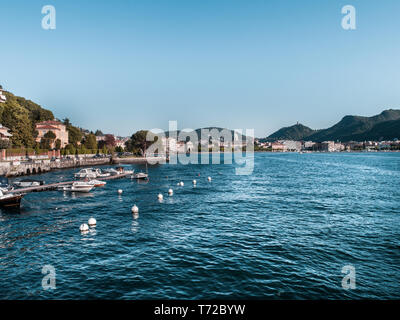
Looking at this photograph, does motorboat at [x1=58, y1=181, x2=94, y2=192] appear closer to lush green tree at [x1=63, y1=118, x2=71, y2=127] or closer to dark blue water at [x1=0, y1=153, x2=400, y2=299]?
dark blue water at [x1=0, y1=153, x2=400, y2=299]

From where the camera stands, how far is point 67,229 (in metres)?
28.5

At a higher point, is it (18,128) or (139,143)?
(18,128)

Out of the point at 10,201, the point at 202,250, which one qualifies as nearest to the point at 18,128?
the point at 10,201

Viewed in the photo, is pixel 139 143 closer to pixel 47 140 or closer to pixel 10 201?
pixel 47 140

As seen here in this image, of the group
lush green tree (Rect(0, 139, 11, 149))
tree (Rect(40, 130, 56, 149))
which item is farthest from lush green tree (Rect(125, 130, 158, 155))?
lush green tree (Rect(0, 139, 11, 149))

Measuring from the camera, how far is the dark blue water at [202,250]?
654 inches

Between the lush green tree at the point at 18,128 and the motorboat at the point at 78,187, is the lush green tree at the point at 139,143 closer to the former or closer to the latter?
the lush green tree at the point at 18,128

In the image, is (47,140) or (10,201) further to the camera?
(47,140)

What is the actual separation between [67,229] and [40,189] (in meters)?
30.3

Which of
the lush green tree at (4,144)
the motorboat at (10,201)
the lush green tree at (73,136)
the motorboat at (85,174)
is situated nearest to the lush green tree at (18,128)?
the lush green tree at (4,144)

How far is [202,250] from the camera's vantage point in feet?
75.0

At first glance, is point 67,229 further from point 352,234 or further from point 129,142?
point 129,142
